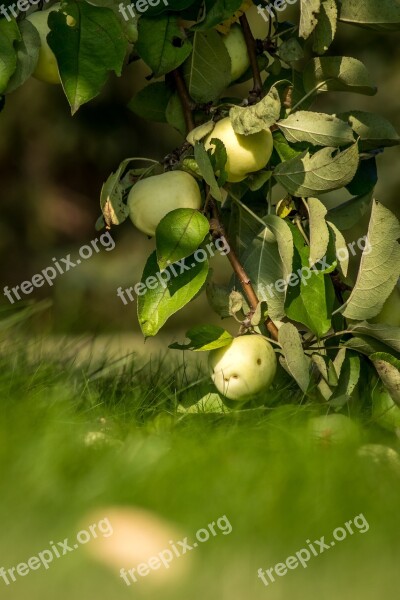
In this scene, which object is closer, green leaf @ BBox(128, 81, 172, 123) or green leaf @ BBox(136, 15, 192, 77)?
green leaf @ BBox(136, 15, 192, 77)

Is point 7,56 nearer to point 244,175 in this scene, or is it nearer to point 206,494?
point 244,175

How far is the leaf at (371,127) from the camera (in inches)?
43.1

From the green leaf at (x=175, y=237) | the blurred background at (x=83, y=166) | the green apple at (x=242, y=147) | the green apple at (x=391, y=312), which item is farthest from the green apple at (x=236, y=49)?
the blurred background at (x=83, y=166)

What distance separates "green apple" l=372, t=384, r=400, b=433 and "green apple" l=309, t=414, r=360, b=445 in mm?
55

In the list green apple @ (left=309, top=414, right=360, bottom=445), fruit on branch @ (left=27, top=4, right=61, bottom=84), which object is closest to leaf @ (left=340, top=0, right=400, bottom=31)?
fruit on branch @ (left=27, top=4, right=61, bottom=84)

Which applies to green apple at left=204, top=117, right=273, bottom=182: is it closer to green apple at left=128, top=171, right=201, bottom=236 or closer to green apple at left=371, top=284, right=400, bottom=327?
green apple at left=128, top=171, right=201, bottom=236

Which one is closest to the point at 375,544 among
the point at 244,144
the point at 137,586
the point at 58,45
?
the point at 137,586

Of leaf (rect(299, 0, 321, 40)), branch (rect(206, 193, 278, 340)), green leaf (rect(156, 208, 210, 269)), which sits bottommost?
branch (rect(206, 193, 278, 340))

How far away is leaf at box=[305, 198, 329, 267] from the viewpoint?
1.00 m

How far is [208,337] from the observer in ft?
3.37

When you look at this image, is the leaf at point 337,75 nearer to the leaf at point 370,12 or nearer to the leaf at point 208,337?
the leaf at point 370,12

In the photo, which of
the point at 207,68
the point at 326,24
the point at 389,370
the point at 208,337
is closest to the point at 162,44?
the point at 207,68

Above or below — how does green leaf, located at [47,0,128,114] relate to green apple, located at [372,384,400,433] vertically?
above

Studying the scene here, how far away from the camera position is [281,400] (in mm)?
1152
